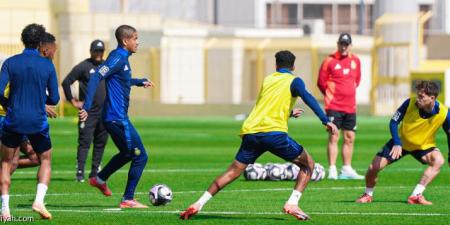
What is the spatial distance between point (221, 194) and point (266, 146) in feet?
12.6

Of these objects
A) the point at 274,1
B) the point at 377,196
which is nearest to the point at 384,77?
the point at 274,1

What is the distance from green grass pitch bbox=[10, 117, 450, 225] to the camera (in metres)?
14.8

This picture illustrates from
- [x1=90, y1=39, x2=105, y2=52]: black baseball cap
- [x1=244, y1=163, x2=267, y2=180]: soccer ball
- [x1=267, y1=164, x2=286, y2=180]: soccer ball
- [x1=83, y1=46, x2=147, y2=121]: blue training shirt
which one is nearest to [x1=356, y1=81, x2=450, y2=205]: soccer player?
[x1=83, y1=46, x2=147, y2=121]: blue training shirt

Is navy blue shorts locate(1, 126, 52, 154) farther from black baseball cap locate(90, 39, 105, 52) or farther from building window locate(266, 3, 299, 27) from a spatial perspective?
building window locate(266, 3, 299, 27)

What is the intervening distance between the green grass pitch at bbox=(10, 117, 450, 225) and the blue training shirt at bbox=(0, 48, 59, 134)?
0.98m

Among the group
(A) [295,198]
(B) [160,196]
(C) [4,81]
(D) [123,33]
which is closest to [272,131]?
(A) [295,198]

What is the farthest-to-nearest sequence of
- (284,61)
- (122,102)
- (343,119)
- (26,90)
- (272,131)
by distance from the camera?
(343,119) → (122,102) → (284,61) → (272,131) → (26,90)

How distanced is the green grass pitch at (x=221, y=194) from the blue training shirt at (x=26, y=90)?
0.98 metres

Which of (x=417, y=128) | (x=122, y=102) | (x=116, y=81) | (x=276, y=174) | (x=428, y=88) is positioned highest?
(x=116, y=81)

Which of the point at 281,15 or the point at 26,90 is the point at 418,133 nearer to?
the point at 26,90

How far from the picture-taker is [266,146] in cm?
1470

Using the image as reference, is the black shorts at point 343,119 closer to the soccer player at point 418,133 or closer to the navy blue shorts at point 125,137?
the soccer player at point 418,133

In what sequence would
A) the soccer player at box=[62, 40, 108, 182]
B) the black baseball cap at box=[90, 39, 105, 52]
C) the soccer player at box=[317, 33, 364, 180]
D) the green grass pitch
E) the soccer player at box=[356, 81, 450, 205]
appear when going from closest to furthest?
the green grass pitch, the soccer player at box=[356, 81, 450, 205], the black baseball cap at box=[90, 39, 105, 52], the soccer player at box=[62, 40, 108, 182], the soccer player at box=[317, 33, 364, 180]

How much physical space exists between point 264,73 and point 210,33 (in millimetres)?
2854
